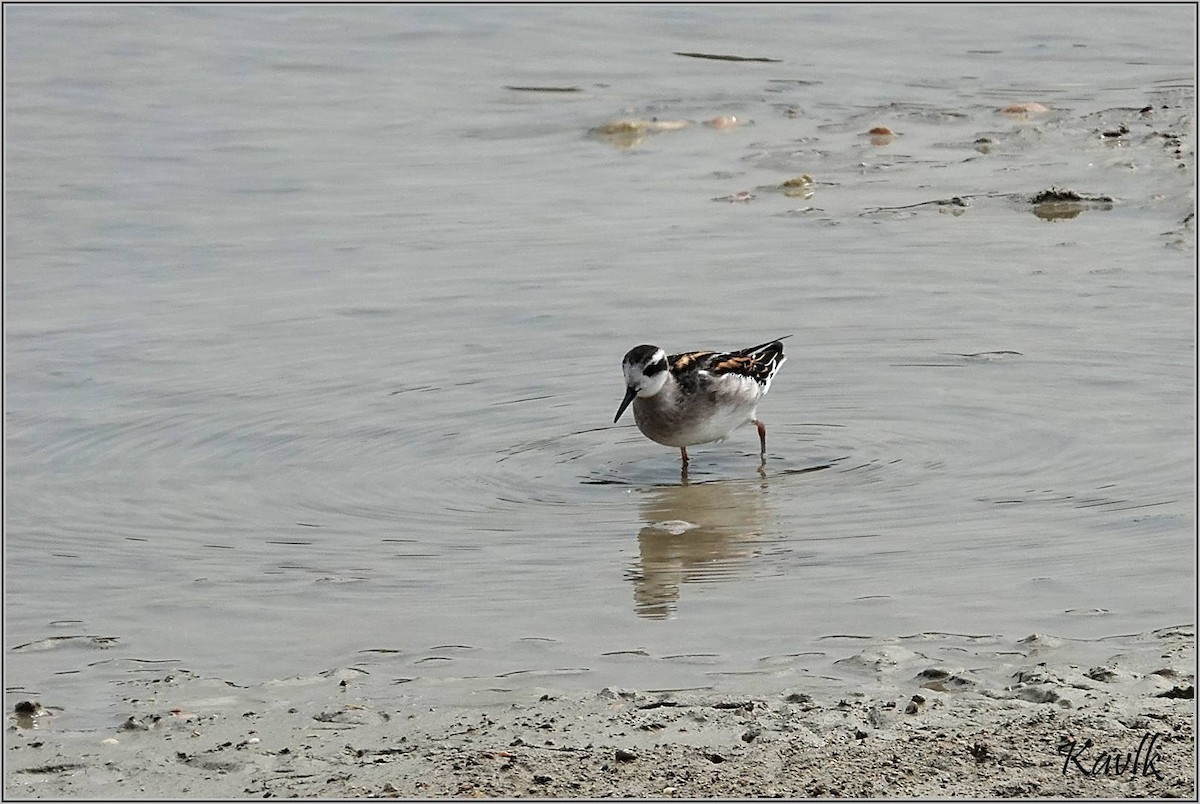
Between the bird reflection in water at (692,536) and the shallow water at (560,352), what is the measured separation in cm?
3

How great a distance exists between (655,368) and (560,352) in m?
1.41

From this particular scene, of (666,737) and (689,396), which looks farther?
(689,396)

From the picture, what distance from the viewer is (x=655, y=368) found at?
9336mm

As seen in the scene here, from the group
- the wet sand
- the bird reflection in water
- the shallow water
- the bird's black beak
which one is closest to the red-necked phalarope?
the bird's black beak

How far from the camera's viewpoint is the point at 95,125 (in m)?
16.6

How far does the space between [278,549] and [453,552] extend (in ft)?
2.49

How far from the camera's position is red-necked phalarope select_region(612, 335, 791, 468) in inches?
364

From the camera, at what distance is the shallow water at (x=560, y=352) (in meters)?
6.89

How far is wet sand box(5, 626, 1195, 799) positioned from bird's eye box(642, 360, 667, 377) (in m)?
3.25

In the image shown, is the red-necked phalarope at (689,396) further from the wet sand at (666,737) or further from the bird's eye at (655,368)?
the wet sand at (666,737)

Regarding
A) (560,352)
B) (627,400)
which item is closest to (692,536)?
(627,400)

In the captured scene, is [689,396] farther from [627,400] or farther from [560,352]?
[560,352]

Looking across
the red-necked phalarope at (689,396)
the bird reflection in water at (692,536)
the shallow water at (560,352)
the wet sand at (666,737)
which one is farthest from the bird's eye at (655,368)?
the wet sand at (666,737)

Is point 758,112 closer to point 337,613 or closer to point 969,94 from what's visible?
point 969,94
